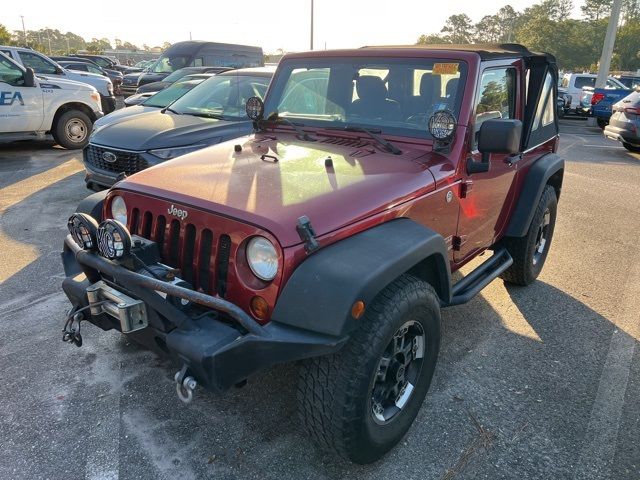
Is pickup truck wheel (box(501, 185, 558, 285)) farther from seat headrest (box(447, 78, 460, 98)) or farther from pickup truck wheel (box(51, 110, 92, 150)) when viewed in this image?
pickup truck wheel (box(51, 110, 92, 150))

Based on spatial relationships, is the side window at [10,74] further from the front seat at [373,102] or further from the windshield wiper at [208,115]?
the front seat at [373,102]

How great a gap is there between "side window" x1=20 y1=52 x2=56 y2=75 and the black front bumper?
477 inches

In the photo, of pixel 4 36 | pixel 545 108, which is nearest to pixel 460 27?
pixel 4 36

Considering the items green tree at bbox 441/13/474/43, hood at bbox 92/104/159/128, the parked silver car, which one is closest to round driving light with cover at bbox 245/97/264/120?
hood at bbox 92/104/159/128

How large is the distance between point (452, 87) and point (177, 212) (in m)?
1.82

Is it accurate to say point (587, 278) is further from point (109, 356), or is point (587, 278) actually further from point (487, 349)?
point (109, 356)

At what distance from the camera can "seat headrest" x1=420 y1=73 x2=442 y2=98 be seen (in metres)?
3.17

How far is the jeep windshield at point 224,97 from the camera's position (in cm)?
665

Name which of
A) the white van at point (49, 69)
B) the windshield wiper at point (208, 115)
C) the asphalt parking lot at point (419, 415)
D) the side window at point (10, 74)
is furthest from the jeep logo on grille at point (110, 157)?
the white van at point (49, 69)

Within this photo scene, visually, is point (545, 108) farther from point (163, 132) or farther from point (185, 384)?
point (163, 132)

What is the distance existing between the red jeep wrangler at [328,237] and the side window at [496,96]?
2cm

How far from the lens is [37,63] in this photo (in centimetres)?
1220

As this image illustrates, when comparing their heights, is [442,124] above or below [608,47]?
below

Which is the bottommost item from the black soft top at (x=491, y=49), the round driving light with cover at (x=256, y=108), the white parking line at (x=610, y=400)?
the white parking line at (x=610, y=400)
